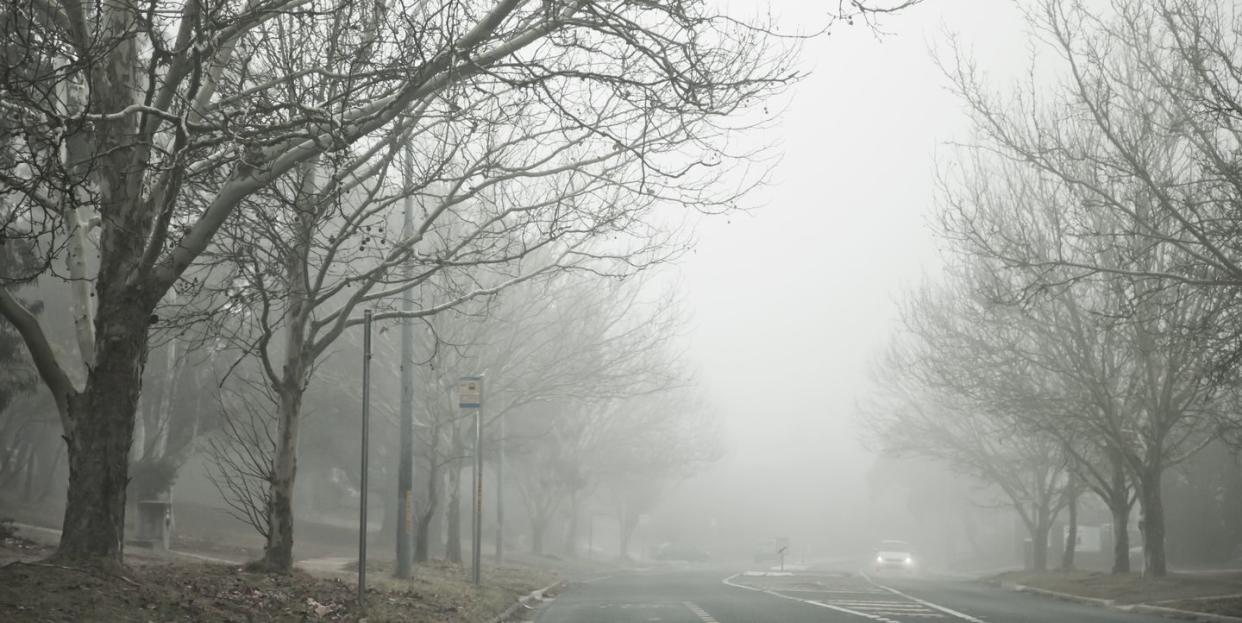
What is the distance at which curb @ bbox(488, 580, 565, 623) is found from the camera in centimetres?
1744

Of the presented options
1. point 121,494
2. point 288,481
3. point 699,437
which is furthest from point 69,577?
point 699,437

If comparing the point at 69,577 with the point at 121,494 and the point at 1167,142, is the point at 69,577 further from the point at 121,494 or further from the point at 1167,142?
the point at 1167,142

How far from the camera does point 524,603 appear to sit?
69.9 feet

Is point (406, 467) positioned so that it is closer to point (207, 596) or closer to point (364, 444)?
point (364, 444)

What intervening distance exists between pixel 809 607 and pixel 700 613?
7.23 ft

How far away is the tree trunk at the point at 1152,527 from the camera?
24531 mm

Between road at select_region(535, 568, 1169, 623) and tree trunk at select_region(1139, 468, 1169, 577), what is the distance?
99.7 inches

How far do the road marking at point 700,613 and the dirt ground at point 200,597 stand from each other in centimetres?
308

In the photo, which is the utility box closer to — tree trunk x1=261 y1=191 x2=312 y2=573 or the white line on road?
tree trunk x1=261 y1=191 x2=312 y2=573

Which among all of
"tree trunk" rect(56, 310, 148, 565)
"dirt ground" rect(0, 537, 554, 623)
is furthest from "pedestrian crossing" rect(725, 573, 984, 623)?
"tree trunk" rect(56, 310, 148, 565)

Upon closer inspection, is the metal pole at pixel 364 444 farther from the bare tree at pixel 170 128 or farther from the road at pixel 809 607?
the road at pixel 809 607

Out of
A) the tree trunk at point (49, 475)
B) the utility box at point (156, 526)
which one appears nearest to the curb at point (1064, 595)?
the utility box at point (156, 526)

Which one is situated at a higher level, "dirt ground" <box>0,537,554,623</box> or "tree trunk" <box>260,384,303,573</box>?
"tree trunk" <box>260,384,303,573</box>

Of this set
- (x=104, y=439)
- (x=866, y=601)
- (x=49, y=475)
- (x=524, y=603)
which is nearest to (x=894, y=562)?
(x=866, y=601)
